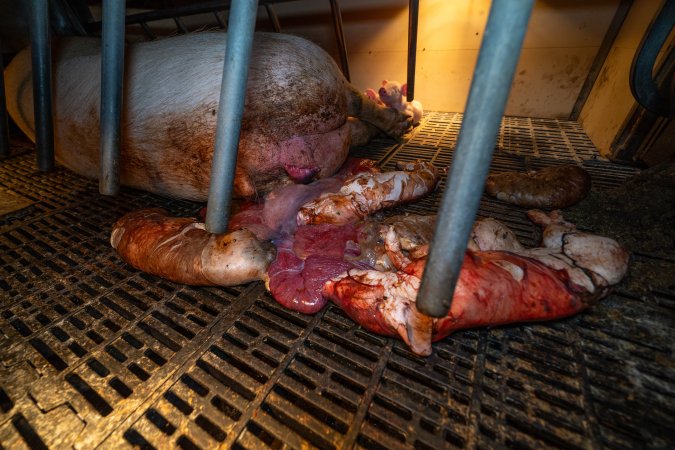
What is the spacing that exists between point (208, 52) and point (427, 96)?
3.98m

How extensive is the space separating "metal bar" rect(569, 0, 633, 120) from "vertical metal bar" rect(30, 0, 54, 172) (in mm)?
5959

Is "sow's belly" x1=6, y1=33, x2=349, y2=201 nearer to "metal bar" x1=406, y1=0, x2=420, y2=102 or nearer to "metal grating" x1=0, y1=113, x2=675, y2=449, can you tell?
"metal grating" x1=0, y1=113, x2=675, y2=449

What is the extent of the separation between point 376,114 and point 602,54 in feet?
10.7

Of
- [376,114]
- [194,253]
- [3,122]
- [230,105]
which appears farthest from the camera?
[376,114]

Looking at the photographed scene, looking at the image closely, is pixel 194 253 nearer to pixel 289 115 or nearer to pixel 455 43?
pixel 289 115

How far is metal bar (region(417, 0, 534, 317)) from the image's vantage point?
0.70 meters

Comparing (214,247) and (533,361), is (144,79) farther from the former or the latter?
(533,361)

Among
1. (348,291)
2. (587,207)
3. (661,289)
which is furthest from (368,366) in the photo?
(587,207)

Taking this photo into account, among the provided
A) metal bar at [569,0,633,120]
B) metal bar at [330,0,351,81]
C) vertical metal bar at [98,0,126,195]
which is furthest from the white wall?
vertical metal bar at [98,0,126,195]

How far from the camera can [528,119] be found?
457 cm

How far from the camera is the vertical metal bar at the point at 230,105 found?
1404 mm

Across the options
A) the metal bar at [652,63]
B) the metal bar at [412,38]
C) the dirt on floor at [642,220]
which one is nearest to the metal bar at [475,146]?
the dirt on floor at [642,220]

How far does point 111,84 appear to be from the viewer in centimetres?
196

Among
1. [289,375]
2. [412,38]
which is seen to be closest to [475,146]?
[289,375]
